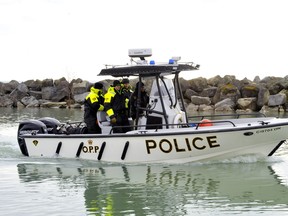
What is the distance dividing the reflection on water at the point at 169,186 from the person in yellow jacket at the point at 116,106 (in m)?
1.10

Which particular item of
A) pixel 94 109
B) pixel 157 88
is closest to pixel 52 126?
pixel 94 109

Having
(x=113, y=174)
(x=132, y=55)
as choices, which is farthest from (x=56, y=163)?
(x=132, y=55)

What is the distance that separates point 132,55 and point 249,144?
133 inches

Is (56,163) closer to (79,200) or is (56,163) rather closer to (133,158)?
(133,158)

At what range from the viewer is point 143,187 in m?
10.3

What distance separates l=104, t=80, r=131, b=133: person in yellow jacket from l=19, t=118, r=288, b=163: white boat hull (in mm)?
548

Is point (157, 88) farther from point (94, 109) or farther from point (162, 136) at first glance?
point (94, 109)

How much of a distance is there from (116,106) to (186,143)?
200 cm

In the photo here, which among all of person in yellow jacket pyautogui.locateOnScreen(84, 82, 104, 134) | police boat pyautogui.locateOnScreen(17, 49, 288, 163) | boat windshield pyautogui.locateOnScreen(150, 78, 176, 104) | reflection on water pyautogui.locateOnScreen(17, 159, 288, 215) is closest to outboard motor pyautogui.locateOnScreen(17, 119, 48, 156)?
police boat pyautogui.locateOnScreen(17, 49, 288, 163)

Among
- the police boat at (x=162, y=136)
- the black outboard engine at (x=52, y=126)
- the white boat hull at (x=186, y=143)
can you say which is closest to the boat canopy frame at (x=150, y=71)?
the police boat at (x=162, y=136)

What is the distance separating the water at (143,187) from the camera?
8.63 metres

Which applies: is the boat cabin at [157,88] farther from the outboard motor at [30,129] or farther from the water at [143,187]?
the outboard motor at [30,129]

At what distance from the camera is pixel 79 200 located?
929 cm

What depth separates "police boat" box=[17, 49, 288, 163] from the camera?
11.8 meters
